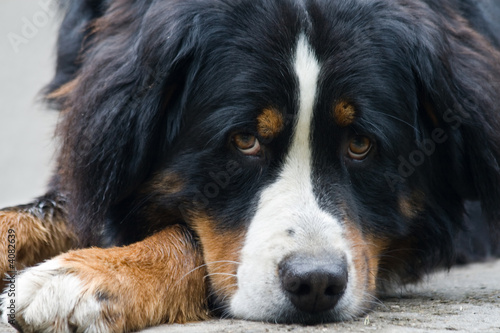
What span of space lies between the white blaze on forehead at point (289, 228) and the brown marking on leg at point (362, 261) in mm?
103

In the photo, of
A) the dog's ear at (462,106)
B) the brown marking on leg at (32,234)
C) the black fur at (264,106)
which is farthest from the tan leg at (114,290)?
the dog's ear at (462,106)

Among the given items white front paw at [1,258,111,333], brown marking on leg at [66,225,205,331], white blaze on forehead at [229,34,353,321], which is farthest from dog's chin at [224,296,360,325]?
white front paw at [1,258,111,333]

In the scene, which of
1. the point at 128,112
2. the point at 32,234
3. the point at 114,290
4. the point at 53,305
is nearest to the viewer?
the point at 53,305

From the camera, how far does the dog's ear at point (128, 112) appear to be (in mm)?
3590

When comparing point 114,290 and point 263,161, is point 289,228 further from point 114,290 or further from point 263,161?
point 114,290

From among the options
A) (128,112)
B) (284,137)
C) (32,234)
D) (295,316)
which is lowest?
(295,316)

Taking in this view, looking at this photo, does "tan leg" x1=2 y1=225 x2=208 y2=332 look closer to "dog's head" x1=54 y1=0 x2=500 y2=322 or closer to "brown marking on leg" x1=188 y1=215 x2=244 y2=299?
"brown marking on leg" x1=188 y1=215 x2=244 y2=299

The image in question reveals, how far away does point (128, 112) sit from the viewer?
3623 mm

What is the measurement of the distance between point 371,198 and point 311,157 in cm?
44

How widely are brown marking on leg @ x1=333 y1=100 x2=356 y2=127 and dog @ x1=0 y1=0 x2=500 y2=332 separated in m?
0.01

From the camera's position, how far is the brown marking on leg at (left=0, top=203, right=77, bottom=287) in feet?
12.8

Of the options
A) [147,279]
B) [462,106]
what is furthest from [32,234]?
[462,106]

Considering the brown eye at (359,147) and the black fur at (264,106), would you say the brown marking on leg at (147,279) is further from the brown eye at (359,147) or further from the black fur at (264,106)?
the brown eye at (359,147)

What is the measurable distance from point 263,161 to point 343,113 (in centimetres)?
45
